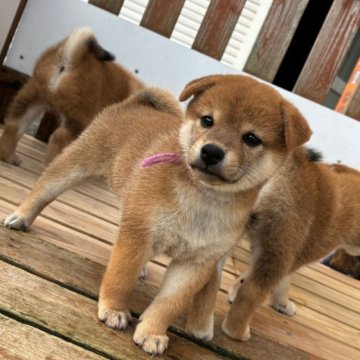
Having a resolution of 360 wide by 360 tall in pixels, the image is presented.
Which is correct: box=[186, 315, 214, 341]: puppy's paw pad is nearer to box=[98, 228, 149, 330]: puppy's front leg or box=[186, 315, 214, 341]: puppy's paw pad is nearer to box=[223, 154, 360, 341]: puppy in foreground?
box=[223, 154, 360, 341]: puppy in foreground

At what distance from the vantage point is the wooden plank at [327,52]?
3869mm

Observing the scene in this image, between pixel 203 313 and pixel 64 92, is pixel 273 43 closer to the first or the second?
pixel 64 92

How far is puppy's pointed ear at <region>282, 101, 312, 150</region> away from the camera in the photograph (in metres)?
1.54

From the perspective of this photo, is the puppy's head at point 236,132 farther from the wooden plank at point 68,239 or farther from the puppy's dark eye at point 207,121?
the wooden plank at point 68,239

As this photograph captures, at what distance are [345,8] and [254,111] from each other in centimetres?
274

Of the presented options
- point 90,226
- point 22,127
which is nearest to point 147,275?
point 90,226

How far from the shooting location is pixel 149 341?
147cm

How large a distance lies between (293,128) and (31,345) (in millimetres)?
905

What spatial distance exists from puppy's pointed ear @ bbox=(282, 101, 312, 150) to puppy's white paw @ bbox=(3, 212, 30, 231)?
3.24 feet

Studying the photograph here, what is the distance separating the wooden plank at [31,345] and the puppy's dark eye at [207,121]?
695 mm

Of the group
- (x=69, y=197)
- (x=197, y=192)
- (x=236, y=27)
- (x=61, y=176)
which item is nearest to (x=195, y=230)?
(x=197, y=192)

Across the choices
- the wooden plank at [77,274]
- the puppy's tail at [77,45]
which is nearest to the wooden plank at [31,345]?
the wooden plank at [77,274]

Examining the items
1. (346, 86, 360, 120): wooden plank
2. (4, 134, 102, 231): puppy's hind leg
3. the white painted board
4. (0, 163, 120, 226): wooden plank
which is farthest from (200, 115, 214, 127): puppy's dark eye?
(346, 86, 360, 120): wooden plank

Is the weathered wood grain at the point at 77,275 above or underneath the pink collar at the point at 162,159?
underneath
